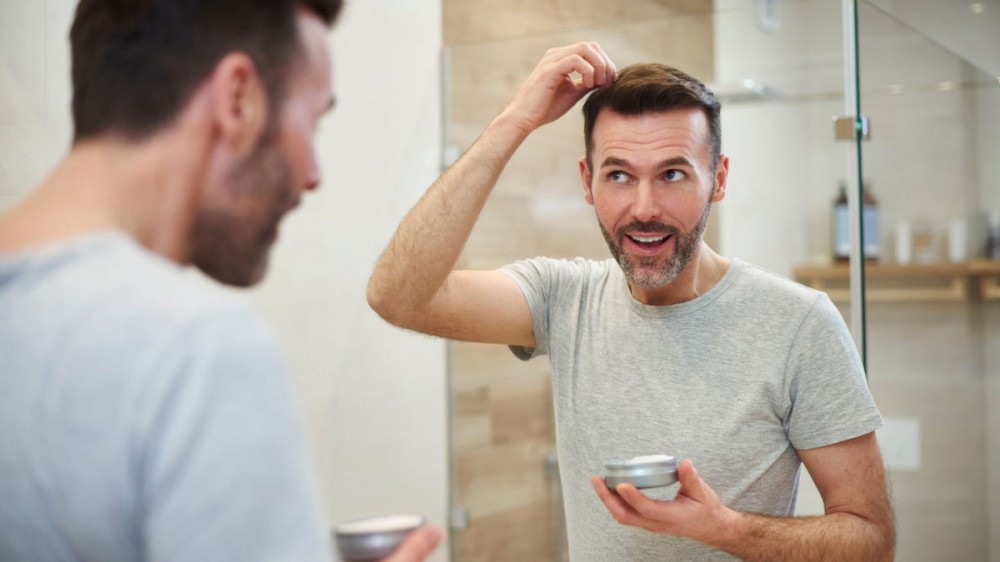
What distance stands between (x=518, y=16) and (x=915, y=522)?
1.47 meters

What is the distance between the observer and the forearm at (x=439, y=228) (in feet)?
4.61

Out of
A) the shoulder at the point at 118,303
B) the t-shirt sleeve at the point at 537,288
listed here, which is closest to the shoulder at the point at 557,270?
the t-shirt sleeve at the point at 537,288

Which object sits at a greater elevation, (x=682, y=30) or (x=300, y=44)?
(x=682, y=30)

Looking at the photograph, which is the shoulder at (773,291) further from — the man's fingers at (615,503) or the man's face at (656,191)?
the man's fingers at (615,503)

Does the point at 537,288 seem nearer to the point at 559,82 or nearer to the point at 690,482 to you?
the point at 559,82

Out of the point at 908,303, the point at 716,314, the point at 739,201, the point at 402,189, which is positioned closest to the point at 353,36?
the point at 402,189

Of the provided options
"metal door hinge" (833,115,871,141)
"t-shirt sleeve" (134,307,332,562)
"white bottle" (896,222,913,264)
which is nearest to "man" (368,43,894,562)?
"metal door hinge" (833,115,871,141)

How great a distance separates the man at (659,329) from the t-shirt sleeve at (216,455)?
29.9 inches

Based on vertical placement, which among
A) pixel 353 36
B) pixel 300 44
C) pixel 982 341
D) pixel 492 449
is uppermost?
pixel 353 36

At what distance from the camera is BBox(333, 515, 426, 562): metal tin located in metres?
0.72

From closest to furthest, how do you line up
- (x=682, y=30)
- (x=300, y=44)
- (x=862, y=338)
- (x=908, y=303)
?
1. (x=300, y=44)
2. (x=862, y=338)
3. (x=908, y=303)
4. (x=682, y=30)

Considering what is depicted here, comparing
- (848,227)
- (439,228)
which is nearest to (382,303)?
(439,228)

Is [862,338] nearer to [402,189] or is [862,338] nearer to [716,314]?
[716,314]

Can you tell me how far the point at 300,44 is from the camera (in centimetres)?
65
